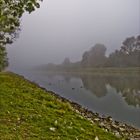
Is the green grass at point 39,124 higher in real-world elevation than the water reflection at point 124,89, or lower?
higher

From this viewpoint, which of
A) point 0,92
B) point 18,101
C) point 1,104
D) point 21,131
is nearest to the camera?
point 21,131

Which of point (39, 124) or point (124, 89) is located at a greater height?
point (39, 124)

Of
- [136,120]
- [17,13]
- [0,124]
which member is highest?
[17,13]

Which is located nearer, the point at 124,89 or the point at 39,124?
the point at 39,124

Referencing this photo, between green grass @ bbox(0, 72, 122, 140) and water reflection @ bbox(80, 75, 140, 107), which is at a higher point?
green grass @ bbox(0, 72, 122, 140)

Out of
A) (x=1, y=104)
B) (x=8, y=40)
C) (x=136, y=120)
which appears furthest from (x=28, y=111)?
(x=8, y=40)

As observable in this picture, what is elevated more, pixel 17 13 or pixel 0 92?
pixel 17 13

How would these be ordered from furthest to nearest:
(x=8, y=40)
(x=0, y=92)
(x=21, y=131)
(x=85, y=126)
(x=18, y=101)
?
1. (x=8, y=40)
2. (x=0, y=92)
3. (x=18, y=101)
4. (x=85, y=126)
5. (x=21, y=131)

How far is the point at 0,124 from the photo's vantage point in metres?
19.3

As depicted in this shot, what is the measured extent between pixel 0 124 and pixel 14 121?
1209 millimetres

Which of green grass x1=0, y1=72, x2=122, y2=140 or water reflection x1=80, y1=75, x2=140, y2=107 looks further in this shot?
water reflection x1=80, y1=75, x2=140, y2=107

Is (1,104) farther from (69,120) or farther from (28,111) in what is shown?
(69,120)

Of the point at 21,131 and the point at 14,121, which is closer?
the point at 21,131

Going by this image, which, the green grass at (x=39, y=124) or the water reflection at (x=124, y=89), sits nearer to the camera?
the green grass at (x=39, y=124)
